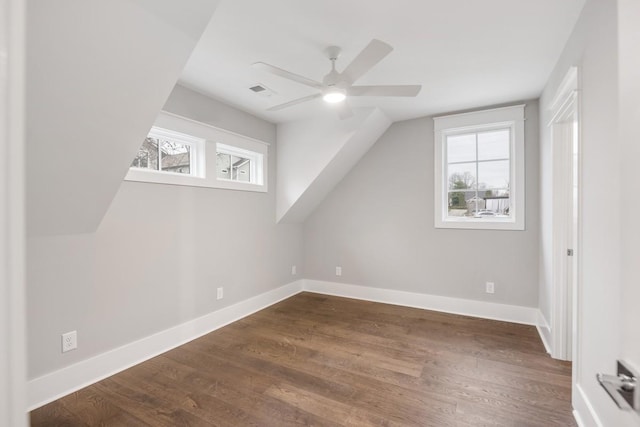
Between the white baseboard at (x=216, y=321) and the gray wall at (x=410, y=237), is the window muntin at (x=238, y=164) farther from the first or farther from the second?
the white baseboard at (x=216, y=321)

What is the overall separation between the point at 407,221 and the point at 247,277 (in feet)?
6.97

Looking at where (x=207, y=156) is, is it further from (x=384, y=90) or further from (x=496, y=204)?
(x=496, y=204)

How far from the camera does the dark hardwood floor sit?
1.83m

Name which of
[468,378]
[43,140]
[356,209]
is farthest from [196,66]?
[468,378]

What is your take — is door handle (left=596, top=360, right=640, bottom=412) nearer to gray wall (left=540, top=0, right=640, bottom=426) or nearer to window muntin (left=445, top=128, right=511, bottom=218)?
gray wall (left=540, top=0, right=640, bottom=426)

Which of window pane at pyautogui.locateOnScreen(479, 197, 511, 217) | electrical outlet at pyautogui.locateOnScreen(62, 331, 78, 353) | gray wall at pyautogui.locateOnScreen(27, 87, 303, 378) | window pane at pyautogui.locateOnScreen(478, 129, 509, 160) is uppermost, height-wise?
window pane at pyautogui.locateOnScreen(478, 129, 509, 160)

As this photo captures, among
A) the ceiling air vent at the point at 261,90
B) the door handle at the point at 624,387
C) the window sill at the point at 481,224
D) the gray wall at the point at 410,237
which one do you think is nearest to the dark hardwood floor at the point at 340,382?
the gray wall at the point at 410,237

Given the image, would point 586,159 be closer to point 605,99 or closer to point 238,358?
point 605,99

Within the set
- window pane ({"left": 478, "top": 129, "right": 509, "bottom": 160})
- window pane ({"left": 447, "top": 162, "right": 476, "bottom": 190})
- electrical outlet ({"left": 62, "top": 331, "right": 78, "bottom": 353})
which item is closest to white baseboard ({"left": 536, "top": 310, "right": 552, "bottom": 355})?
window pane ({"left": 447, "top": 162, "right": 476, "bottom": 190})

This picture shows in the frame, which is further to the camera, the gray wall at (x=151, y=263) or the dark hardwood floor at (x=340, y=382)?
the gray wall at (x=151, y=263)

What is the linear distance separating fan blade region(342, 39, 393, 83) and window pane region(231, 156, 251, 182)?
6.48ft

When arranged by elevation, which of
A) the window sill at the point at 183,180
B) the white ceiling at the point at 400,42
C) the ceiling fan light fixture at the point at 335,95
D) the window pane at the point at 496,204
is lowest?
the window pane at the point at 496,204

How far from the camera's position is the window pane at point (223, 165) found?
10.9ft

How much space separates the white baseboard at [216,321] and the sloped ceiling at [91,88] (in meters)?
1.02
